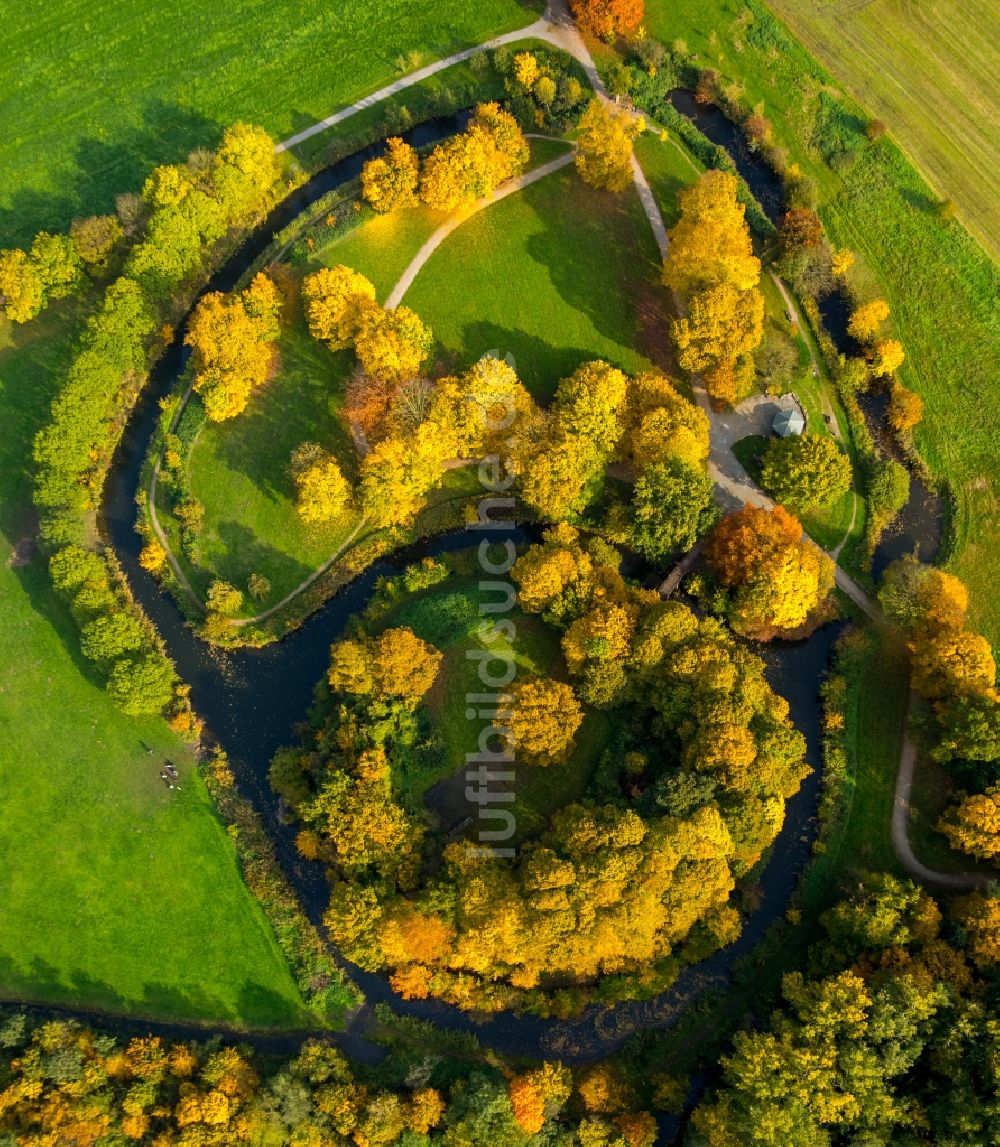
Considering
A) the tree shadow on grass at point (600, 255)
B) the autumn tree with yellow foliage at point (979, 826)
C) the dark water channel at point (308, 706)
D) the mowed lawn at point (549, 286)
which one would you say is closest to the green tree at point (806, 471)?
the dark water channel at point (308, 706)

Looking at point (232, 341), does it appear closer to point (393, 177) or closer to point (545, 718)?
point (393, 177)

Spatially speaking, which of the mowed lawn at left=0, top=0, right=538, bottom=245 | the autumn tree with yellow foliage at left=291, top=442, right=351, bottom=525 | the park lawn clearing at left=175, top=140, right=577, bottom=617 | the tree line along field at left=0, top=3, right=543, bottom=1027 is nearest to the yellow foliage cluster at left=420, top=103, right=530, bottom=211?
Result: the park lawn clearing at left=175, top=140, right=577, bottom=617

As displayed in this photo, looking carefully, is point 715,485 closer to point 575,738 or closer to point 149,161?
point 575,738

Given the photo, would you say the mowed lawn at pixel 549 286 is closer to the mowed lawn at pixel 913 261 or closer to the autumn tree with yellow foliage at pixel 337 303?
the autumn tree with yellow foliage at pixel 337 303

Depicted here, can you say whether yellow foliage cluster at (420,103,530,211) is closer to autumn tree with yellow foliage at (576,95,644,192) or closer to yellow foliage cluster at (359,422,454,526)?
autumn tree with yellow foliage at (576,95,644,192)

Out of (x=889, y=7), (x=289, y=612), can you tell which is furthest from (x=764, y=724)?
(x=889, y=7)
